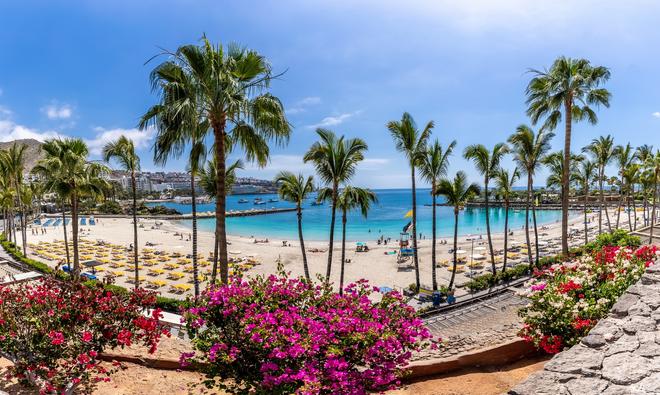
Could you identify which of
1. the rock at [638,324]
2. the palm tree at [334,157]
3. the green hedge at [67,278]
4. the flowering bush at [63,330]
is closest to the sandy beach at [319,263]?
the green hedge at [67,278]

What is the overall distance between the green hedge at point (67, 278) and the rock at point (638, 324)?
7.72 metres

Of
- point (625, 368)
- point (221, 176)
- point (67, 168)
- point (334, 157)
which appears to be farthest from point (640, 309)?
point (67, 168)

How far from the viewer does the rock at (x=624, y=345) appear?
3.19m

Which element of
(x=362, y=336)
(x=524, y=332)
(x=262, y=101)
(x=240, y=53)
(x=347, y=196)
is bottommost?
(x=524, y=332)

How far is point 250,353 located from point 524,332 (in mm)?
5225

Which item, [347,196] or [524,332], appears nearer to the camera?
[524,332]

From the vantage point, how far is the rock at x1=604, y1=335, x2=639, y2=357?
3186mm

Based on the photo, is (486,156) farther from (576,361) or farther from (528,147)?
(576,361)

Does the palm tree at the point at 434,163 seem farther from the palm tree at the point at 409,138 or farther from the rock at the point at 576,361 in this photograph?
the rock at the point at 576,361

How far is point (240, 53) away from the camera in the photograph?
830 cm

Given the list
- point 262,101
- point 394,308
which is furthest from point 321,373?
point 262,101

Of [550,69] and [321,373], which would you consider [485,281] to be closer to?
[550,69]

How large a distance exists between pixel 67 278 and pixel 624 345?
1998 cm

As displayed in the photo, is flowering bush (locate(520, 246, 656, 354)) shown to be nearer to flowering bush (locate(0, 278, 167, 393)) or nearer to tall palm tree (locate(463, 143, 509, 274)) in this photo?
flowering bush (locate(0, 278, 167, 393))
